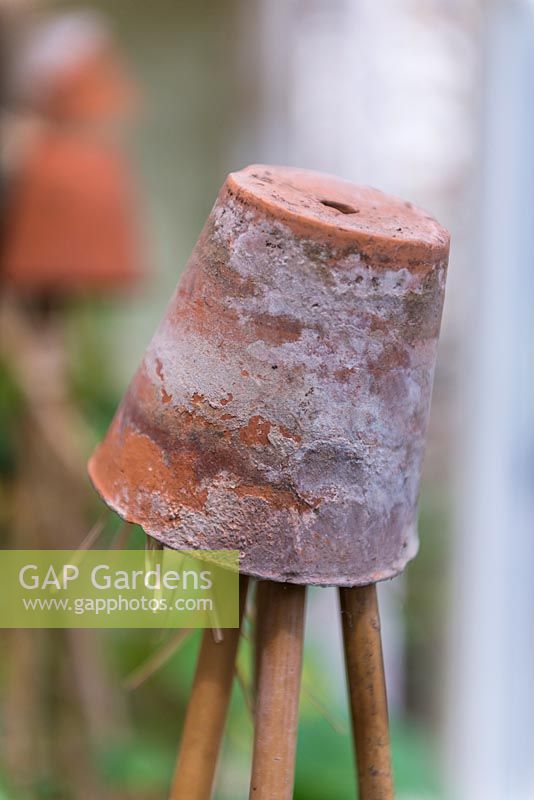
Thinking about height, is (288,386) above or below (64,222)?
above

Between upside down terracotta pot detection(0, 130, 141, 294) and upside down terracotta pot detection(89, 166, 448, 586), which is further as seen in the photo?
upside down terracotta pot detection(0, 130, 141, 294)

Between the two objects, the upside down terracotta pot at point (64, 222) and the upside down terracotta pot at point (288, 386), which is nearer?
the upside down terracotta pot at point (288, 386)

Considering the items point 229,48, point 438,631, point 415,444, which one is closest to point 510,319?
point 438,631

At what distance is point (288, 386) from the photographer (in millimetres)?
464

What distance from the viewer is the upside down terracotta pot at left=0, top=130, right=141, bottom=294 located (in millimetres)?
1329

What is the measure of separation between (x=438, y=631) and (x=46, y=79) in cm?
129

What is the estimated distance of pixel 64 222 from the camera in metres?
1.33

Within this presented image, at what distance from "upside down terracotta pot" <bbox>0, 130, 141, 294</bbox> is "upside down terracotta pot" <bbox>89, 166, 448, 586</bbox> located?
35.3 inches

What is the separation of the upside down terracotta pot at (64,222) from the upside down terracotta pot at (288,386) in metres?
0.90

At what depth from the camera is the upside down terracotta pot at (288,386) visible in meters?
0.46

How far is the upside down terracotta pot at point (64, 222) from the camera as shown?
1329 millimetres

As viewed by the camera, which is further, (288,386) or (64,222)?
(64,222)

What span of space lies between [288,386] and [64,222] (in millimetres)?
957

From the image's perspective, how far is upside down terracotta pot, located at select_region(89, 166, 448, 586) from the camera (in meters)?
0.46
